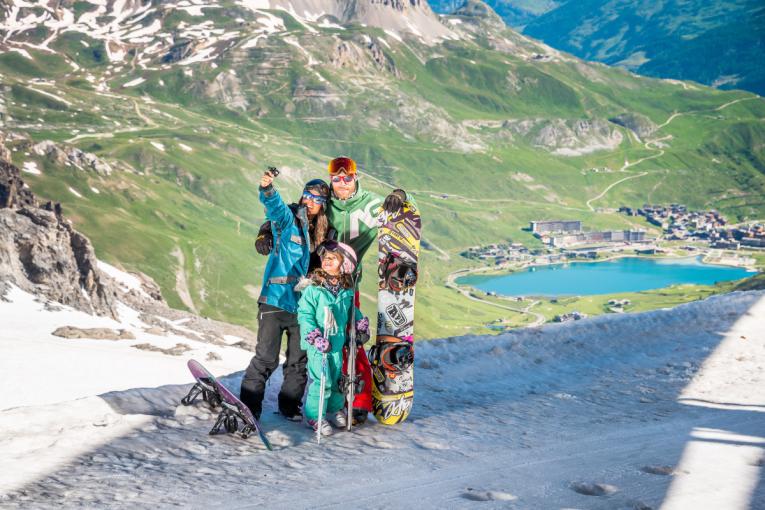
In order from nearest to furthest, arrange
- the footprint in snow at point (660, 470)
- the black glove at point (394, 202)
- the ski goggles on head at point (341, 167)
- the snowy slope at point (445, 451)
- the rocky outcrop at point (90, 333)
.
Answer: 1. the snowy slope at point (445, 451)
2. the footprint in snow at point (660, 470)
3. the ski goggles on head at point (341, 167)
4. the black glove at point (394, 202)
5. the rocky outcrop at point (90, 333)

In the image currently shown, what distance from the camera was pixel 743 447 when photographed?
32.8 ft

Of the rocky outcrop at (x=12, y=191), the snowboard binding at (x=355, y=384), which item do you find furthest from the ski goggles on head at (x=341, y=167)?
the rocky outcrop at (x=12, y=191)

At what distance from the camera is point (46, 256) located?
63969 mm

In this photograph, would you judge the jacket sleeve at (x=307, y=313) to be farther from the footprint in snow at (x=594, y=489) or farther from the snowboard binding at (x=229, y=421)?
the footprint in snow at (x=594, y=489)

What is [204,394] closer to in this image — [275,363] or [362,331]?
[275,363]

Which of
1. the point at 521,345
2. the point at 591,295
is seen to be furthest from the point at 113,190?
the point at 521,345

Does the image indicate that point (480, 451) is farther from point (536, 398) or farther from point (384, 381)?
point (536, 398)

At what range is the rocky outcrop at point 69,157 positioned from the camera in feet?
482

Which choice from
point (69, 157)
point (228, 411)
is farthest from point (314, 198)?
point (69, 157)

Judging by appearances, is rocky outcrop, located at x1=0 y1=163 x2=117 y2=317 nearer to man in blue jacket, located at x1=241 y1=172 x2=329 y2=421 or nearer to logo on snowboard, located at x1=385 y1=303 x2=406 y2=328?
man in blue jacket, located at x1=241 y1=172 x2=329 y2=421

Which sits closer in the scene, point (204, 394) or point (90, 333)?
point (204, 394)

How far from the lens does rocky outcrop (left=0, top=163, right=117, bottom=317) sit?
60.8m

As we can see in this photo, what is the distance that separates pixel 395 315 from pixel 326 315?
148 centimetres

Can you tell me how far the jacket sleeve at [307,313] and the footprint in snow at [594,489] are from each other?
3702 mm
